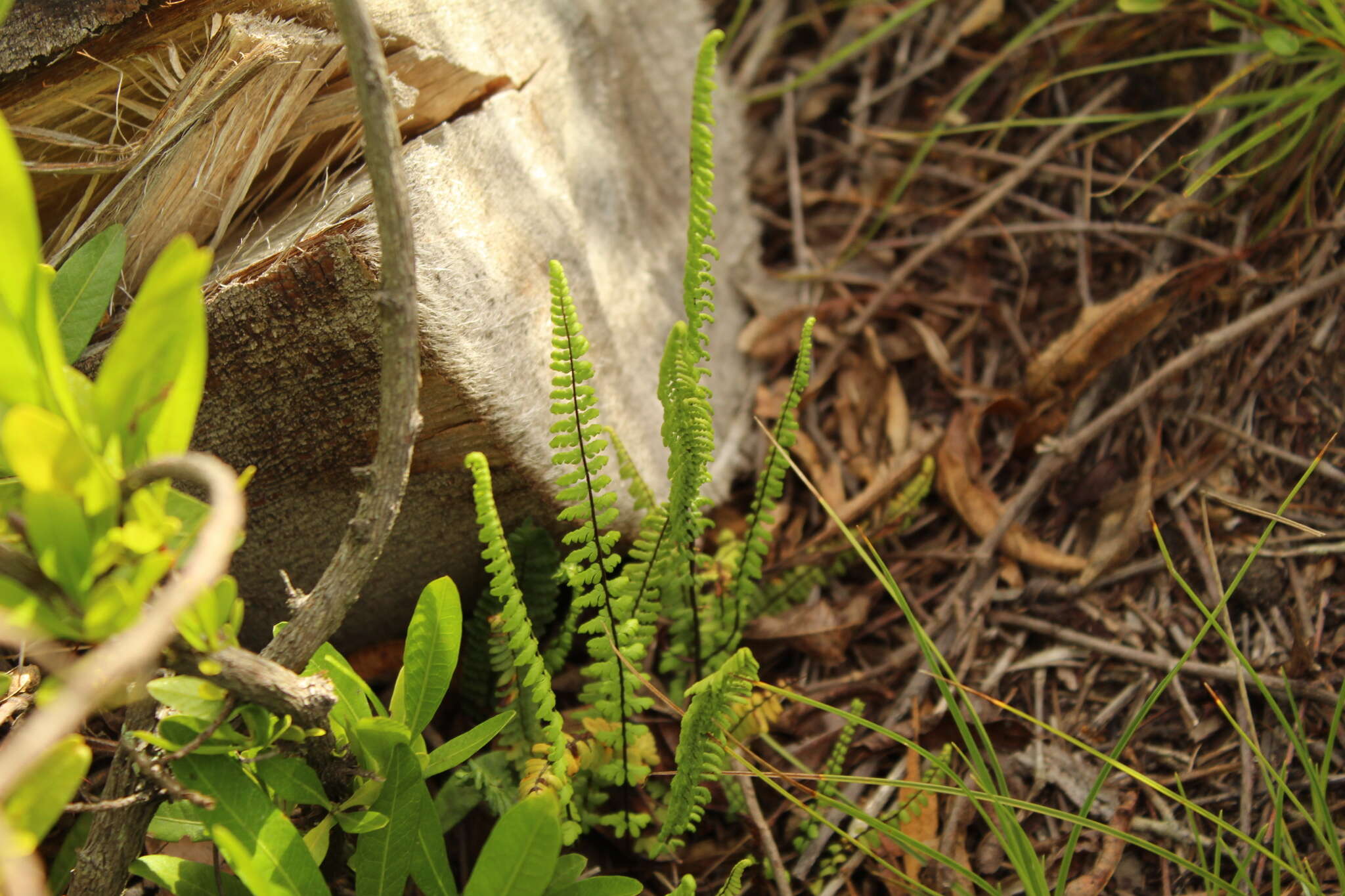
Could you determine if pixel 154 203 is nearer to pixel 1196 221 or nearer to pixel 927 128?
pixel 927 128

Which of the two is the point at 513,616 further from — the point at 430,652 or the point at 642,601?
the point at 642,601

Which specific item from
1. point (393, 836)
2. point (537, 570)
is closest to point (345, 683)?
point (393, 836)

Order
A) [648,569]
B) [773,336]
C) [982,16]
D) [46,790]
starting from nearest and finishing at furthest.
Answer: [46,790] → [648,569] → [773,336] → [982,16]

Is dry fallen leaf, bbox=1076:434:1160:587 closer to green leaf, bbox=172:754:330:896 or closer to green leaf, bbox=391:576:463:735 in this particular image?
green leaf, bbox=391:576:463:735

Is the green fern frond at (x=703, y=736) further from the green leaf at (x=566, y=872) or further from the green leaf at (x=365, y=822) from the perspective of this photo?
the green leaf at (x=365, y=822)

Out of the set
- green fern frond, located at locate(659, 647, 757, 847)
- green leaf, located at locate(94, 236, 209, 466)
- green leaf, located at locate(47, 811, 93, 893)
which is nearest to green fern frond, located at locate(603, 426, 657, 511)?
green fern frond, located at locate(659, 647, 757, 847)

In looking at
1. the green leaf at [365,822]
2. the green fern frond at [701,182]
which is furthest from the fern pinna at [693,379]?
the green leaf at [365,822]
